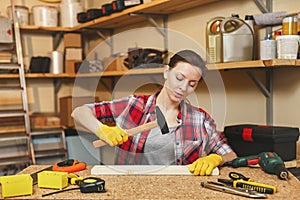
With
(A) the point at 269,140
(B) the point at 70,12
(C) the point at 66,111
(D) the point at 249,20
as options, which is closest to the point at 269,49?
(D) the point at 249,20

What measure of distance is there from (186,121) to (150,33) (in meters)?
1.21

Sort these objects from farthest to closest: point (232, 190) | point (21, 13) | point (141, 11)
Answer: point (21, 13) < point (141, 11) < point (232, 190)

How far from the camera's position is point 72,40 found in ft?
10.6

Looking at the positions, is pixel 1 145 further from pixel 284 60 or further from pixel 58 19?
pixel 284 60

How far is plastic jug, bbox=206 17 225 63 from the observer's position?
182 cm

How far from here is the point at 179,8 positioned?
92.4 inches

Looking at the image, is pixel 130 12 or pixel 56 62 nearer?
pixel 130 12

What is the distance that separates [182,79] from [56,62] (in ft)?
7.00

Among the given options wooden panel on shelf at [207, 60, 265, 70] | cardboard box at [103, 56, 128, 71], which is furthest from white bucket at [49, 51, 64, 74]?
wooden panel on shelf at [207, 60, 265, 70]

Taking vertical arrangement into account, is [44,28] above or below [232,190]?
above

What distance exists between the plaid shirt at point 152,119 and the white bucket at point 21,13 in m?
2.01

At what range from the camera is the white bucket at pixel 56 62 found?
10.5 ft

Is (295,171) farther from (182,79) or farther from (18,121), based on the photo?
(18,121)

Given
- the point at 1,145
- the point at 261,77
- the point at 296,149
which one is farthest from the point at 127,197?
the point at 1,145
